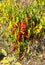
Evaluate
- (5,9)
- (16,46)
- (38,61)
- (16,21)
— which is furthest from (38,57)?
(5,9)

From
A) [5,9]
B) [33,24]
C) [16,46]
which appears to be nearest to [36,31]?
[33,24]

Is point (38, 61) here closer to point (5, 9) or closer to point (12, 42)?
point (12, 42)

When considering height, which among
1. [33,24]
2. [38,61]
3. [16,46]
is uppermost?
[33,24]

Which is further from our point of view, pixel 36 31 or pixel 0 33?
pixel 0 33

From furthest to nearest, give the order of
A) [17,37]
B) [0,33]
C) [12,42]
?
[0,33]
[12,42]
[17,37]

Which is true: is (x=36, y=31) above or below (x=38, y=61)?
above

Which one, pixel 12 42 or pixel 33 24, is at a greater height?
pixel 33 24

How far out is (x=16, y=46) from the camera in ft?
10.5

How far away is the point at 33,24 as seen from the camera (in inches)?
Answer: 127

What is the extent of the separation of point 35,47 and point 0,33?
0.61 m

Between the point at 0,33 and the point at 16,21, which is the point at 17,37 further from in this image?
the point at 0,33

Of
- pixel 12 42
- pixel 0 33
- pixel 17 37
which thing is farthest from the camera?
pixel 0 33

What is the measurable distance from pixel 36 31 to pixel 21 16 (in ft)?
0.88

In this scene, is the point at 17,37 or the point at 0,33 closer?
the point at 17,37
